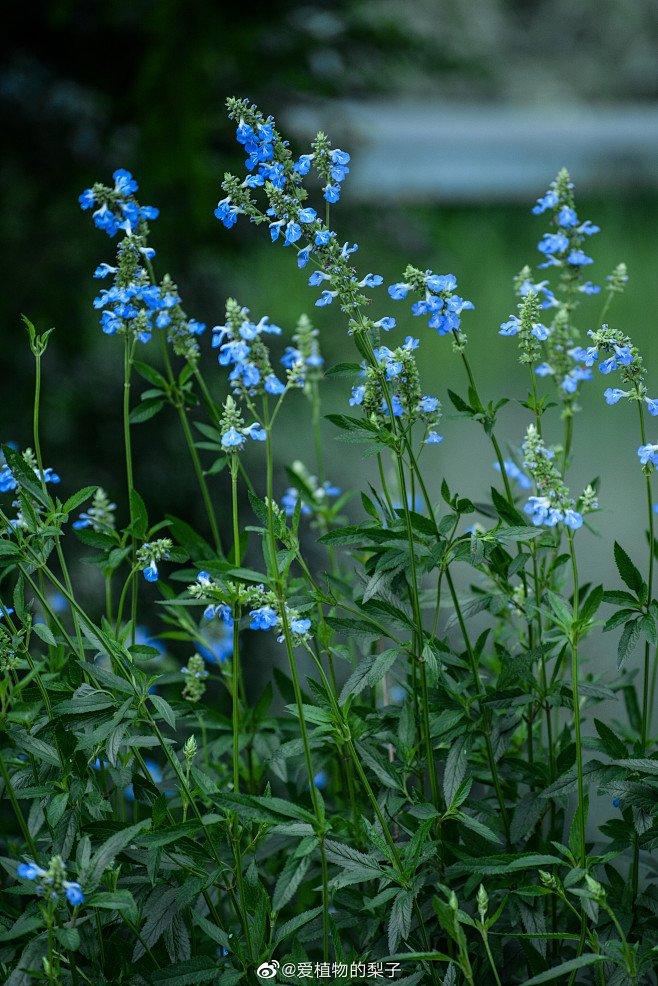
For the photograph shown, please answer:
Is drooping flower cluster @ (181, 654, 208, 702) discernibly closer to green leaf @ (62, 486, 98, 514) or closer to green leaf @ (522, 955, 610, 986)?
green leaf @ (62, 486, 98, 514)

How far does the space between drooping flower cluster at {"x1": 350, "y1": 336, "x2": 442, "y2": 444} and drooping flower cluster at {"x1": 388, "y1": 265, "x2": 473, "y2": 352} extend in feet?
0.13

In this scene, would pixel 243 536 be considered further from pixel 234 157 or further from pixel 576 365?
pixel 234 157

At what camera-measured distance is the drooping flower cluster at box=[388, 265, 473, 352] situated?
761mm

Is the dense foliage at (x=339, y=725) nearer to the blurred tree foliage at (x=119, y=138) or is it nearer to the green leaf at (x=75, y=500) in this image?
the green leaf at (x=75, y=500)

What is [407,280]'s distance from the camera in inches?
30.5

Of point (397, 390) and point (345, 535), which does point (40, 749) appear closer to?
point (345, 535)

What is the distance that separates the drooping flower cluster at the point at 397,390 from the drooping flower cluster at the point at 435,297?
38mm

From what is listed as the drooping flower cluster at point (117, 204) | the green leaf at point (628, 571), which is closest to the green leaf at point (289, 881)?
the green leaf at point (628, 571)

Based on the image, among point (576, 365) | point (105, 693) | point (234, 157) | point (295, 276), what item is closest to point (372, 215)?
point (234, 157)

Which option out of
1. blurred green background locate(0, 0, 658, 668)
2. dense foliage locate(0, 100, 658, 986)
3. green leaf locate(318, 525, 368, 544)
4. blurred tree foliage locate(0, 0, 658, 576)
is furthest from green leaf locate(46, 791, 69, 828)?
blurred tree foliage locate(0, 0, 658, 576)

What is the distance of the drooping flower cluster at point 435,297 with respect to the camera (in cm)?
76

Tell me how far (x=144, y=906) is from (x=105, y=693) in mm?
197

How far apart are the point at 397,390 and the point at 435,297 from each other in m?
0.09

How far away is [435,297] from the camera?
77 centimetres
